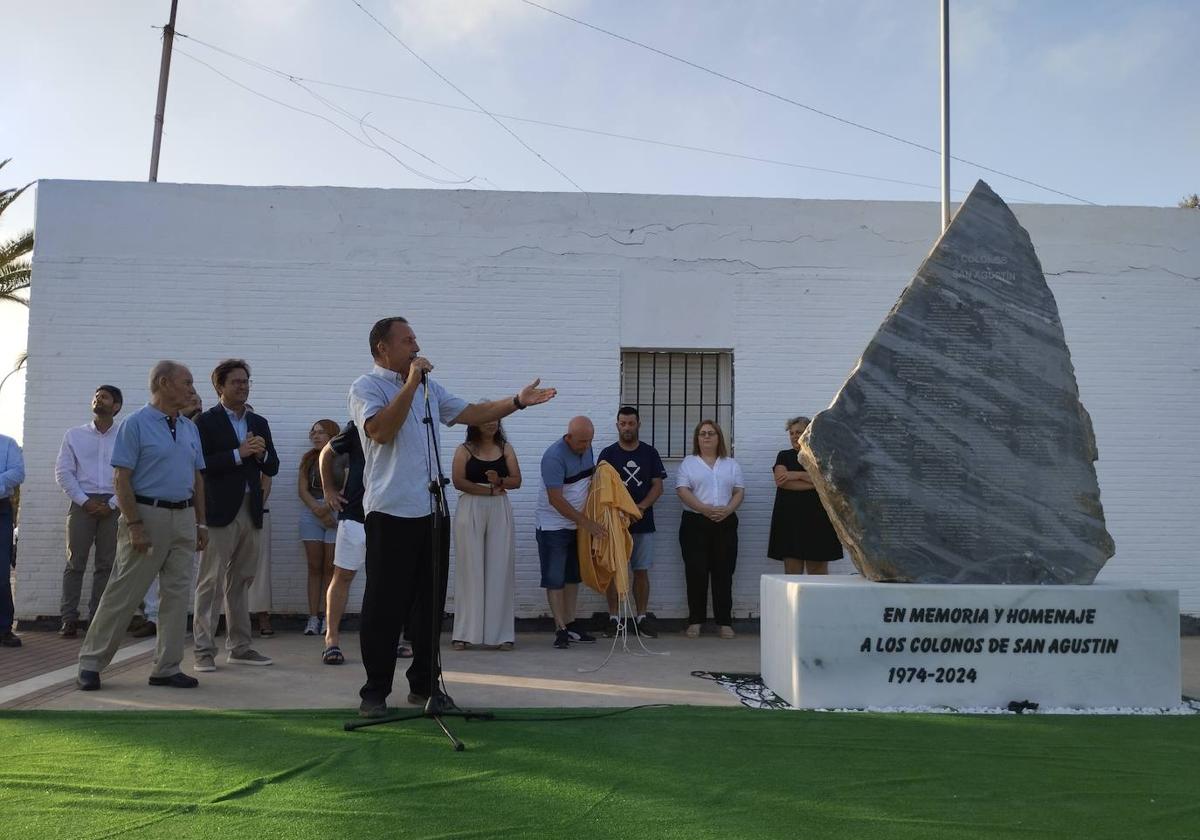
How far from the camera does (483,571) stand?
24.5 feet

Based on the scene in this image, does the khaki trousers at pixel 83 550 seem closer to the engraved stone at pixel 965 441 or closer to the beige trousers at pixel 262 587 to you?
the beige trousers at pixel 262 587

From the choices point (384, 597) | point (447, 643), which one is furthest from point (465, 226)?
point (384, 597)

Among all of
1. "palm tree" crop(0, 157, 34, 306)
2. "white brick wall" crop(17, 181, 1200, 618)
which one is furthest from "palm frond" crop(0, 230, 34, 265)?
"white brick wall" crop(17, 181, 1200, 618)

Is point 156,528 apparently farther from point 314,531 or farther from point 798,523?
point 798,523

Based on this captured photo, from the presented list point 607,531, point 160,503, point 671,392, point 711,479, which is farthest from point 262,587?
point 671,392

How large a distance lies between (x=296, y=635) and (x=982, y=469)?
5376 millimetres

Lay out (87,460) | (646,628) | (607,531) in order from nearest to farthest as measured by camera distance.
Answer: (607,531), (87,460), (646,628)

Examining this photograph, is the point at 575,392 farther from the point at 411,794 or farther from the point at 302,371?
the point at 411,794

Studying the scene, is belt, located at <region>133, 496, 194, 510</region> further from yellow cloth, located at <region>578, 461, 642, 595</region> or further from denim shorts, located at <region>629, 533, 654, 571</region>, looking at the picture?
denim shorts, located at <region>629, 533, 654, 571</region>

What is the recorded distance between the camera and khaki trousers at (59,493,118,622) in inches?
313

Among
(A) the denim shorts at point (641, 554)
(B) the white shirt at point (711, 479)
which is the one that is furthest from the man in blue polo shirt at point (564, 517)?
(B) the white shirt at point (711, 479)

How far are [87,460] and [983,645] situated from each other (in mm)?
6589

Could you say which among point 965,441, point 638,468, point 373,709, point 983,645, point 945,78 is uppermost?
point 945,78

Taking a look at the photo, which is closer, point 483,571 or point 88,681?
point 88,681
